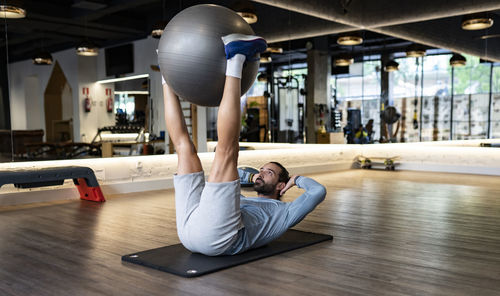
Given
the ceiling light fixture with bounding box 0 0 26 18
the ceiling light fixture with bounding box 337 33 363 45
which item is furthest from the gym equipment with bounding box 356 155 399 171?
the ceiling light fixture with bounding box 0 0 26 18

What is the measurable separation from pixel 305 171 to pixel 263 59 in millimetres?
1882

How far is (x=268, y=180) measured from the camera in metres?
2.72

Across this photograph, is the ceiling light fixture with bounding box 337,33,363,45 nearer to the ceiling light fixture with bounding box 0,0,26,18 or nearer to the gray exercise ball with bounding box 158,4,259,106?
the ceiling light fixture with bounding box 0,0,26,18

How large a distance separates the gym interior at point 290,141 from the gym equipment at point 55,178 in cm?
2

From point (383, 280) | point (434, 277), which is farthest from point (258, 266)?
point (434, 277)

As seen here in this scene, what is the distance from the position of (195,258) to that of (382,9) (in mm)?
6580

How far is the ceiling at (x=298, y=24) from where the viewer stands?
17.0 feet

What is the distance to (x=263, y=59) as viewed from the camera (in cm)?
707

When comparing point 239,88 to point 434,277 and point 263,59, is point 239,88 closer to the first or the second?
point 434,277

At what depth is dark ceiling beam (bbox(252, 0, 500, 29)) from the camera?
22.9 feet

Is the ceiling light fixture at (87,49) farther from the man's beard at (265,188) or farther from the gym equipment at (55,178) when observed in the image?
the man's beard at (265,188)

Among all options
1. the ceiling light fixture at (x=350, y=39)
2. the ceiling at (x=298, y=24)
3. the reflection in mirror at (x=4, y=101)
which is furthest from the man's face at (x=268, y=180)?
the ceiling light fixture at (x=350, y=39)

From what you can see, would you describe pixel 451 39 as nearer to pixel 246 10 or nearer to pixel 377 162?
pixel 377 162

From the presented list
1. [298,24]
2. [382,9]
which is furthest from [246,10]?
[382,9]
